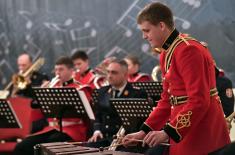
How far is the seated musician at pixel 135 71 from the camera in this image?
818 centimetres

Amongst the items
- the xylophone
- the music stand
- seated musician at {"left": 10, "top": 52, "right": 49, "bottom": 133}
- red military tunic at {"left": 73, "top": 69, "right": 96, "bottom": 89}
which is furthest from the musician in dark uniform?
seated musician at {"left": 10, "top": 52, "right": 49, "bottom": 133}

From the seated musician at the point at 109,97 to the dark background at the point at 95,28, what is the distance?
2043 millimetres

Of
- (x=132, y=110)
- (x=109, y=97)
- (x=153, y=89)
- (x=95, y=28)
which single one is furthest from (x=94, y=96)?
(x=95, y=28)

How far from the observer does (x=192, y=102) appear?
3.17 meters

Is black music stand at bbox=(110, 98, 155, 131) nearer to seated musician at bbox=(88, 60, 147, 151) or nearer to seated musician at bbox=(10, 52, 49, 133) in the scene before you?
seated musician at bbox=(88, 60, 147, 151)

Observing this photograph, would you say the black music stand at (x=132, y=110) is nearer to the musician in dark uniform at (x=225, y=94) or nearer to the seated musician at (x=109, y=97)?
the seated musician at (x=109, y=97)

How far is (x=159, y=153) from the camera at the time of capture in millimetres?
4387

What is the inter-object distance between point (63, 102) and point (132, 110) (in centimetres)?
103

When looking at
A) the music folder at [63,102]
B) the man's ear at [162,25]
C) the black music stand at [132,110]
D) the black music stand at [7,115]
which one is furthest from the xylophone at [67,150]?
the black music stand at [7,115]

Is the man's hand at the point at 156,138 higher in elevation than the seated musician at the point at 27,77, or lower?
higher

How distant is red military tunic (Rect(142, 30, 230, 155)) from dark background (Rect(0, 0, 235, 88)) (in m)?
4.25

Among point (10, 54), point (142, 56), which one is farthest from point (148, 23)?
point (10, 54)

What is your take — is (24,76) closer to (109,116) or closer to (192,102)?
(109,116)

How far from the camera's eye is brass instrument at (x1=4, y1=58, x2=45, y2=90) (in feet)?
30.5
